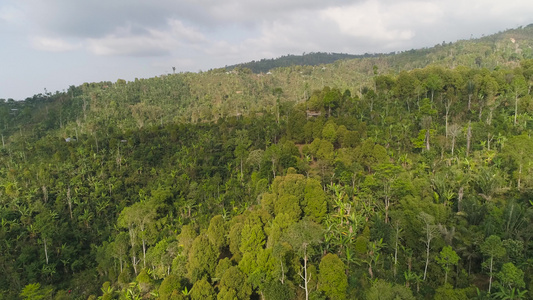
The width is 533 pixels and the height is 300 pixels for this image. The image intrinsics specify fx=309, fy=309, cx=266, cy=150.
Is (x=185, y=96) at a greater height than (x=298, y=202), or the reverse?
(x=185, y=96)

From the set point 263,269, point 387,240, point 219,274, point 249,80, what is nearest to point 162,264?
point 219,274

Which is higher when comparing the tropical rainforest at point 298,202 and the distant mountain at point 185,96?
the distant mountain at point 185,96

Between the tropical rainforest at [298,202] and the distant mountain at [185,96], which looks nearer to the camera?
the tropical rainforest at [298,202]

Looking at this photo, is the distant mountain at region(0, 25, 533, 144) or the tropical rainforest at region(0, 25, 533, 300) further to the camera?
the distant mountain at region(0, 25, 533, 144)

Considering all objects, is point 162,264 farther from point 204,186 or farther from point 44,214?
point 44,214

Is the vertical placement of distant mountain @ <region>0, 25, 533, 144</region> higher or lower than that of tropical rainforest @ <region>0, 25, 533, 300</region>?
higher

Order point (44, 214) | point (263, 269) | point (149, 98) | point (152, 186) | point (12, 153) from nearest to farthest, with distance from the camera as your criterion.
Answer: point (263, 269) < point (44, 214) < point (152, 186) < point (12, 153) < point (149, 98)

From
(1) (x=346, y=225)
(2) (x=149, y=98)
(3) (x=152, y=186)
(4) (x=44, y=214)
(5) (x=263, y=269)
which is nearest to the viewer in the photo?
(5) (x=263, y=269)

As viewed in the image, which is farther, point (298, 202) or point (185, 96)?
point (185, 96)
